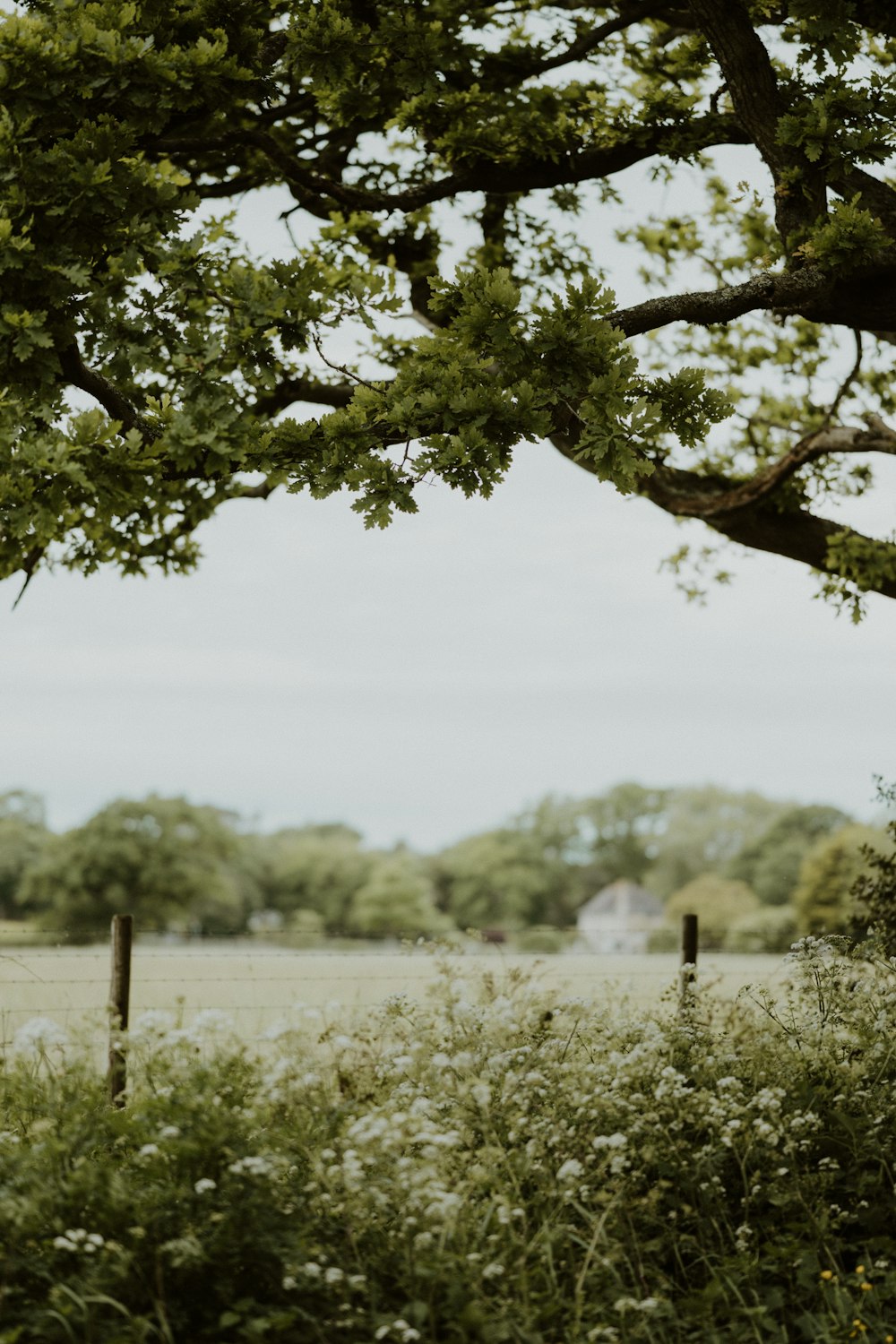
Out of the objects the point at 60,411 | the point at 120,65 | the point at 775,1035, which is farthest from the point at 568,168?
the point at 775,1035

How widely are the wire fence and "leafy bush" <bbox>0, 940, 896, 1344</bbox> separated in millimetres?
261

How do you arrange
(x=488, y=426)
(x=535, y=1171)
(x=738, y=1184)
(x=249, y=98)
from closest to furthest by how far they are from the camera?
(x=535, y=1171)
(x=738, y=1184)
(x=488, y=426)
(x=249, y=98)

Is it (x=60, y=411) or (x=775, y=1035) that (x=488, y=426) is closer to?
(x=60, y=411)

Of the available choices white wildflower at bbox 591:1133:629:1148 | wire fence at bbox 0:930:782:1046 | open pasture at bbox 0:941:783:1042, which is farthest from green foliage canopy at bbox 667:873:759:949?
white wildflower at bbox 591:1133:629:1148

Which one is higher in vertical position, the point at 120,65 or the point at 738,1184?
the point at 120,65

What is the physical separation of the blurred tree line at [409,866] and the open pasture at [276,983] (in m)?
42.6

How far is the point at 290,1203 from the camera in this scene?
5.20m

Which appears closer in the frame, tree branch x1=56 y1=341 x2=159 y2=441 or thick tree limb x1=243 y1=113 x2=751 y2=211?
tree branch x1=56 y1=341 x2=159 y2=441

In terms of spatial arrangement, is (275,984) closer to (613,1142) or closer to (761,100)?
(761,100)

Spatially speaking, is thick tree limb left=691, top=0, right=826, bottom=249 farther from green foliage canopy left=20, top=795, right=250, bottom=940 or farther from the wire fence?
green foliage canopy left=20, top=795, right=250, bottom=940

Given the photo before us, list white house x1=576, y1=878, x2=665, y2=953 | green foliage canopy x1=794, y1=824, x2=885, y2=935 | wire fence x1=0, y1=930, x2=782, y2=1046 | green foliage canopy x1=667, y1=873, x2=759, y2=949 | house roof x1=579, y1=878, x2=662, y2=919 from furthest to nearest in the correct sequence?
house roof x1=579, y1=878, x2=662, y2=919 < white house x1=576, y1=878, x2=665, y2=953 < green foliage canopy x1=667, y1=873, x2=759, y2=949 < green foliage canopy x1=794, y1=824, x2=885, y2=935 < wire fence x1=0, y1=930, x2=782, y2=1046

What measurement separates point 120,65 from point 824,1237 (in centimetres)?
762

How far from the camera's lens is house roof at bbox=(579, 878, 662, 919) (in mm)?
99713

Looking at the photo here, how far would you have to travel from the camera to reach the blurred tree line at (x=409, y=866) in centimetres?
8006
